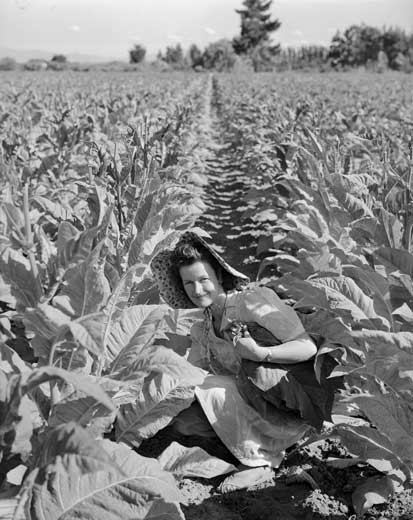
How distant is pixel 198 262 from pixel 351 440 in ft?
3.25

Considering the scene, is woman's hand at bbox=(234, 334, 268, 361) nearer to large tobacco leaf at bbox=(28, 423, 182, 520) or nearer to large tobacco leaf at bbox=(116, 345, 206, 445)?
large tobacco leaf at bbox=(116, 345, 206, 445)

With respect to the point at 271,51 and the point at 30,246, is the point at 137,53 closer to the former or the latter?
the point at 271,51

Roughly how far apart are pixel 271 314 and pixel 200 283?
34 centimetres

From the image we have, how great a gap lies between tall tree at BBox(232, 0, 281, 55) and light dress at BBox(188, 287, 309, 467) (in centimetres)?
9357

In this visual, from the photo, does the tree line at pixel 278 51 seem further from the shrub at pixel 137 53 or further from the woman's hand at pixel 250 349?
the woman's hand at pixel 250 349

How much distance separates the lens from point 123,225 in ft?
12.1

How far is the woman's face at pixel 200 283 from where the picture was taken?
274cm

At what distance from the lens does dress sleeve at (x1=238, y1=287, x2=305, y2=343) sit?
267 centimetres

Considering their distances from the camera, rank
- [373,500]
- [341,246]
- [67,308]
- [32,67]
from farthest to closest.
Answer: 1. [32,67]
2. [341,246]
3. [373,500]
4. [67,308]

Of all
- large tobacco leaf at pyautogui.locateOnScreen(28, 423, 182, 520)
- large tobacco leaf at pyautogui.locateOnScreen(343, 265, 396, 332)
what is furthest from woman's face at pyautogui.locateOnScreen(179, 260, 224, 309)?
large tobacco leaf at pyautogui.locateOnScreen(28, 423, 182, 520)

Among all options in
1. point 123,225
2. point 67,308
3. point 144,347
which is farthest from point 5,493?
point 123,225

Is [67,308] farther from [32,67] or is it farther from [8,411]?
[32,67]

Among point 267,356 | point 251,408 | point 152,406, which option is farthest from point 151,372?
point 251,408

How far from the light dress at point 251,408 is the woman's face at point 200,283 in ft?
0.30
